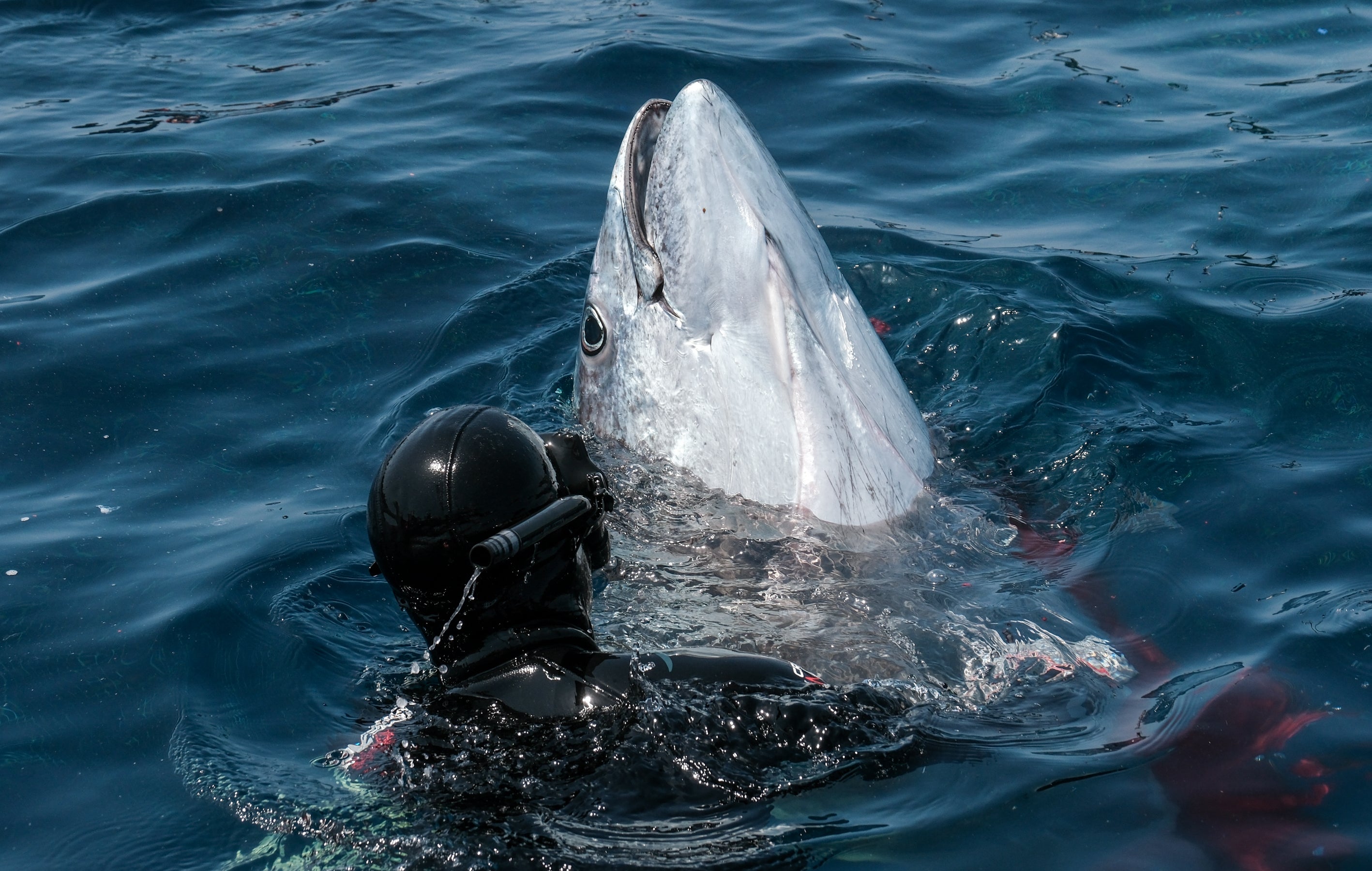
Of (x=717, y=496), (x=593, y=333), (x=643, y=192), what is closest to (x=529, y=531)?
(x=717, y=496)

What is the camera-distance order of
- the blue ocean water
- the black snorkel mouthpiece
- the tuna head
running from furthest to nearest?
the tuna head → the blue ocean water → the black snorkel mouthpiece

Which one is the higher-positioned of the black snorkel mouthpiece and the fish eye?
the fish eye

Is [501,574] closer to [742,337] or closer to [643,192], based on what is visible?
[742,337]

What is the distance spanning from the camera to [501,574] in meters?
2.81

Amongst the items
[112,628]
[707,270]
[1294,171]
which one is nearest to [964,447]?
[707,270]

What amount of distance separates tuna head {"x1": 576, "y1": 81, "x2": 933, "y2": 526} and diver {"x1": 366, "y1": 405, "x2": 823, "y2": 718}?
1002 millimetres

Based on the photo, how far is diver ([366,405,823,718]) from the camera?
9.13ft

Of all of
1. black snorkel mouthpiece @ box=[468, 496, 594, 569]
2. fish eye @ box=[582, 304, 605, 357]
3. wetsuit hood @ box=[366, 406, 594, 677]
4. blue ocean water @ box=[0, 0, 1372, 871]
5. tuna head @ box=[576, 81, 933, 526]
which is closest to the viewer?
black snorkel mouthpiece @ box=[468, 496, 594, 569]

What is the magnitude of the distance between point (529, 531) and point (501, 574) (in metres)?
0.16

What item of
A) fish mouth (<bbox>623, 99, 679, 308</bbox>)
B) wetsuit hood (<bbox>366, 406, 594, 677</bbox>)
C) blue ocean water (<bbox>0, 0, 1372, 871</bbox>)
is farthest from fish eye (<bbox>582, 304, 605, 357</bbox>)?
wetsuit hood (<bbox>366, 406, 594, 677</bbox>)

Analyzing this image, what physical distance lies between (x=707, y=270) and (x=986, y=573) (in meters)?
1.33

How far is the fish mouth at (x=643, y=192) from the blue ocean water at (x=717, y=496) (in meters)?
0.61

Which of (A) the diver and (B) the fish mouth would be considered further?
(B) the fish mouth

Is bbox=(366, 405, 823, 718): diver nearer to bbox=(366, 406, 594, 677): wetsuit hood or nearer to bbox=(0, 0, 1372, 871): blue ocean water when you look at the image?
bbox=(366, 406, 594, 677): wetsuit hood
